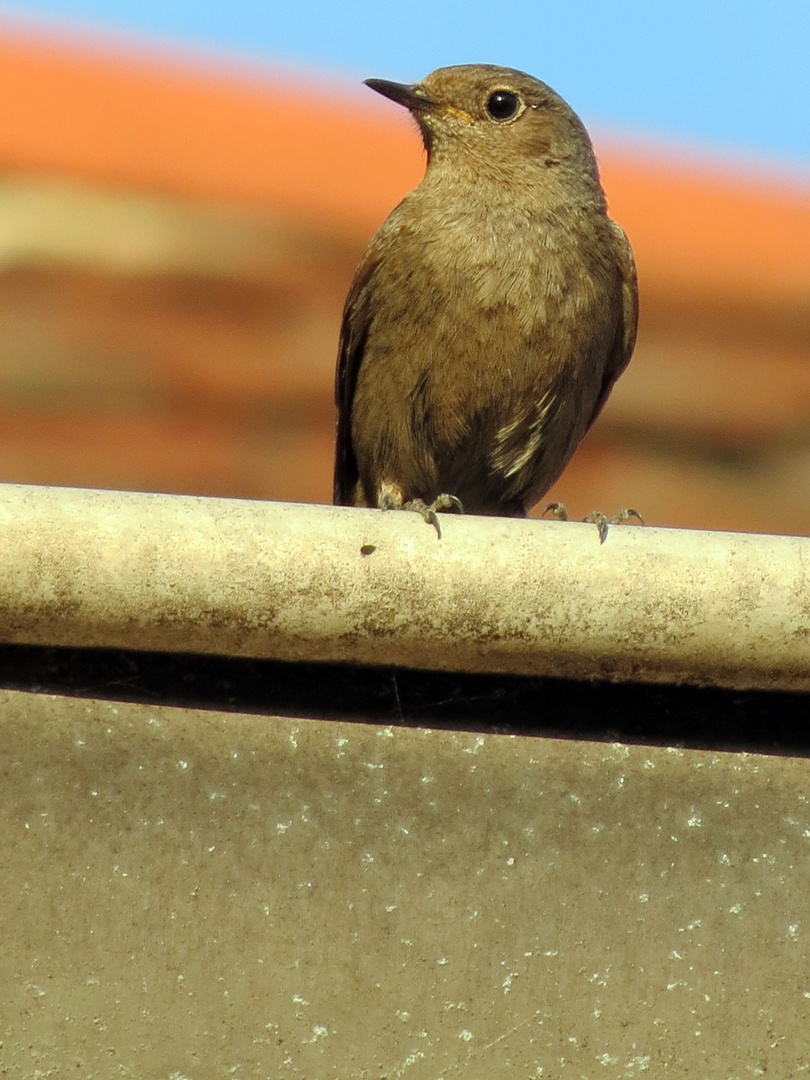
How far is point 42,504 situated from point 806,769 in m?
0.94

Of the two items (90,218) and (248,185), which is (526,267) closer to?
(248,185)

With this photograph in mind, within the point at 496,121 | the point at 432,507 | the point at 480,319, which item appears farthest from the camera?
the point at 496,121

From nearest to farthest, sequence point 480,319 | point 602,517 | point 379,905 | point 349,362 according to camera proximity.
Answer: point 379,905
point 602,517
point 480,319
point 349,362

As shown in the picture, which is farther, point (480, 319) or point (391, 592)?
point (480, 319)

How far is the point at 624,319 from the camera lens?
15.2 feet

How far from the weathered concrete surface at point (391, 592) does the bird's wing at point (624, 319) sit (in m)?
2.68

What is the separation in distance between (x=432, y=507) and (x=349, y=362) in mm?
1135

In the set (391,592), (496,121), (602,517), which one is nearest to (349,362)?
(496,121)

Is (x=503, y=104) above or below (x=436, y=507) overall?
above

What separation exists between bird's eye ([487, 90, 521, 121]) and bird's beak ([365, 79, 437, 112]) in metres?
0.17

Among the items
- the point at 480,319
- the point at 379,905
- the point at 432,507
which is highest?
the point at 480,319

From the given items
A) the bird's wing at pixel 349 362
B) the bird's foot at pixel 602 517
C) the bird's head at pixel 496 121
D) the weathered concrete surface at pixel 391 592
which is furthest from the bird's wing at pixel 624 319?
the weathered concrete surface at pixel 391 592

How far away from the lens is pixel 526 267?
4332 millimetres

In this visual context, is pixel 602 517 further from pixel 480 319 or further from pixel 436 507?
pixel 480 319
